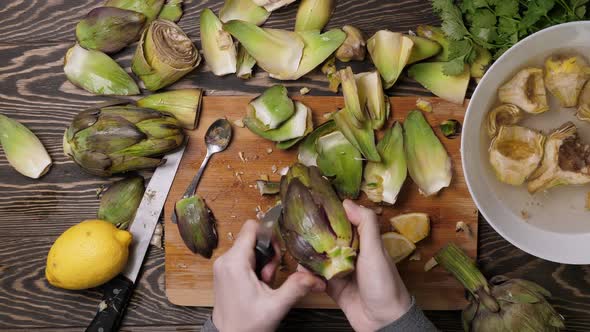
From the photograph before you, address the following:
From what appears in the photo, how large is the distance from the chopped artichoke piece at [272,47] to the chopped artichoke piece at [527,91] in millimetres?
362

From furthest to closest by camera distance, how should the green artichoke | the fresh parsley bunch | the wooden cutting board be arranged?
the wooden cutting board
the fresh parsley bunch
the green artichoke

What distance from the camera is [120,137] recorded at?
1.09 metres

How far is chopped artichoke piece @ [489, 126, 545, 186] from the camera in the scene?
3.34ft

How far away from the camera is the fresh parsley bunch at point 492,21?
1011 mm

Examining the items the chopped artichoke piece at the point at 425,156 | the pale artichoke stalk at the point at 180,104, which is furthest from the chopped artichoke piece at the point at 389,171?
the pale artichoke stalk at the point at 180,104

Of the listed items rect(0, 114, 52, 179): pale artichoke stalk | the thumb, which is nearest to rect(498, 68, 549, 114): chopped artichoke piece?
the thumb

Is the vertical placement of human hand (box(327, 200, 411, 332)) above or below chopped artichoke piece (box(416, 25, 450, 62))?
below

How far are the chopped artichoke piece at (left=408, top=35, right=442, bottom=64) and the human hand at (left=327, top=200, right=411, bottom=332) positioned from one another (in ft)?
0.99

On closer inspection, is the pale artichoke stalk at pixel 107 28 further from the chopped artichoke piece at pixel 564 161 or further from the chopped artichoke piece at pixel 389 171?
the chopped artichoke piece at pixel 564 161

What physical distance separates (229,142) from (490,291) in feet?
1.75

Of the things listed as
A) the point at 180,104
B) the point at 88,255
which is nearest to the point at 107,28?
the point at 180,104

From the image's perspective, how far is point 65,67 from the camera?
45.1 inches

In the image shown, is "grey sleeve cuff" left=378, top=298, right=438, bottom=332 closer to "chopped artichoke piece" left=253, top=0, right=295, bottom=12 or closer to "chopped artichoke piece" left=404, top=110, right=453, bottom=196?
"chopped artichoke piece" left=404, top=110, right=453, bottom=196

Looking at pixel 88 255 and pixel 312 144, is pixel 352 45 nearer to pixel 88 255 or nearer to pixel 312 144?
pixel 312 144
